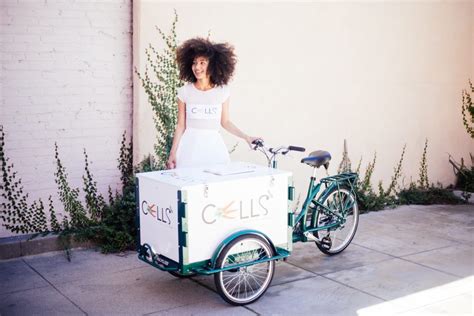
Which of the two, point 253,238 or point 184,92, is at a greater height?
point 184,92

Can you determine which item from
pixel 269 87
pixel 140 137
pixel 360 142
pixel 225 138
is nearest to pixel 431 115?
pixel 360 142

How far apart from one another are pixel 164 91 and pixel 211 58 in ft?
3.92

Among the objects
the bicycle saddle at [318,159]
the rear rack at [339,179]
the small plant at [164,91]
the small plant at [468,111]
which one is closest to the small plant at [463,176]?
the small plant at [468,111]

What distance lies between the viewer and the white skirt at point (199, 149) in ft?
18.7

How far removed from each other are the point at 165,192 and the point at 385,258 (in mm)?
2471

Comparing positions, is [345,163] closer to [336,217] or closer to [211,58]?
[336,217]

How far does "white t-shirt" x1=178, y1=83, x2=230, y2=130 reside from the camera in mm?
5711

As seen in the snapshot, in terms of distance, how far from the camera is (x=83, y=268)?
19.4ft

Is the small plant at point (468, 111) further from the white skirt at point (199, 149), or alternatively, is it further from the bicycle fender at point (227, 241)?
the bicycle fender at point (227, 241)

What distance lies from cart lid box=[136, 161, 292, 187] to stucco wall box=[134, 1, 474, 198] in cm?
169

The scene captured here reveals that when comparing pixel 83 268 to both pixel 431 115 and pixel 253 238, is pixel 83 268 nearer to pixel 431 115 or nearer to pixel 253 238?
pixel 253 238

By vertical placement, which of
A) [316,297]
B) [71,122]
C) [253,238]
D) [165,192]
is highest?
[71,122]

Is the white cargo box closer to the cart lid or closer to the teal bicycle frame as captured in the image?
the cart lid

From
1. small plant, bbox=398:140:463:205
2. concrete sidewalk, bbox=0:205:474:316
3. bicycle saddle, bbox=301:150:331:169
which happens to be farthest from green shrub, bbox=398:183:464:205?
bicycle saddle, bbox=301:150:331:169
